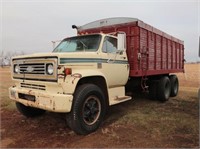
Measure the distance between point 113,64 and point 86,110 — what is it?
1668 millimetres

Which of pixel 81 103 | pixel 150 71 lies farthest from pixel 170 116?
pixel 81 103

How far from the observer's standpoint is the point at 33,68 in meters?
4.90

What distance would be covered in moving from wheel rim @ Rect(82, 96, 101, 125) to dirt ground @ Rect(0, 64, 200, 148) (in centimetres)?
30

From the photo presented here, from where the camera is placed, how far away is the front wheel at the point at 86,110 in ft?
14.9

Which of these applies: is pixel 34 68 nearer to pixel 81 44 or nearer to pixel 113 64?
pixel 81 44

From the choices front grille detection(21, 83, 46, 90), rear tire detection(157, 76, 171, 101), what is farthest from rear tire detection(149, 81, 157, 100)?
front grille detection(21, 83, 46, 90)

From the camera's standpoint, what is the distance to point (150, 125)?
5.42m

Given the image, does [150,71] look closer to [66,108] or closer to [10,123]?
[66,108]

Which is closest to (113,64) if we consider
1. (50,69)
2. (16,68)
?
(50,69)

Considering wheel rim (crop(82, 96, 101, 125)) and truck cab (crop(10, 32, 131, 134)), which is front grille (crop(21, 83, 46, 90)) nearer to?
truck cab (crop(10, 32, 131, 134))

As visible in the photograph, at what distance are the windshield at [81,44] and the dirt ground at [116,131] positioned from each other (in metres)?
1.96

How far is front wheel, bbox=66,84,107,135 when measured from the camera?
4.54m

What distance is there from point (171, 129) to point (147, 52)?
312cm

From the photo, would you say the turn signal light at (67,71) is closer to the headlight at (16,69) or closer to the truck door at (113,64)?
the truck door at (113,64)
